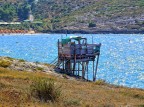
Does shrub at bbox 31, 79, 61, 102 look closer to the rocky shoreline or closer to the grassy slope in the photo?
the grassy slope

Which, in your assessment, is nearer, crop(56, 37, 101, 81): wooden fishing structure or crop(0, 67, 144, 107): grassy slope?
crop(0, 67, 144, 107): grassy slope

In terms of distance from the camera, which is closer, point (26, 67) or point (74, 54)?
point (26, 67)

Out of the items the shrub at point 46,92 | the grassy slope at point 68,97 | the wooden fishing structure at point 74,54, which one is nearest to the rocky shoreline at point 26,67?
the wooden fishing structure at point 74,54

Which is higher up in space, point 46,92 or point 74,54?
point 46,92

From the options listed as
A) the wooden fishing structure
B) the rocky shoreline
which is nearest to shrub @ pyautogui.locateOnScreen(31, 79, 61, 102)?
the rocky shoreline

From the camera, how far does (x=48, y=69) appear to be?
149 ft

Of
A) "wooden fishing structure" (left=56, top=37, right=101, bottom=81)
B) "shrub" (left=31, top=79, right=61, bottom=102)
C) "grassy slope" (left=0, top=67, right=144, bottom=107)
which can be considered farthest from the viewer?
"wooden fishing structure" (left=56, top=37, right=101, bottom=81)

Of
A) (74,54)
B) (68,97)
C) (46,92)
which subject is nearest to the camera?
(46,92)

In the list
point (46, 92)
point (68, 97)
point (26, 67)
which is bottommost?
point (26, 67)

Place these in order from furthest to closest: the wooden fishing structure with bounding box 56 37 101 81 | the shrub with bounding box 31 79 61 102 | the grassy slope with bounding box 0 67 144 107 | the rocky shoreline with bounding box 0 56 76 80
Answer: the wooden fishing structure with bounding box 56 37 101 81 < the rocky shoreline with bounding box 0 56 76 80 < the shrub with bounding box 31 79 61 102 < the grassy slope with bounding box 0 67 144 107

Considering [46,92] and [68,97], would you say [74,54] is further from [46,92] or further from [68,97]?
[46,92]

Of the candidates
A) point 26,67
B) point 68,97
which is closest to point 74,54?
point 26,67

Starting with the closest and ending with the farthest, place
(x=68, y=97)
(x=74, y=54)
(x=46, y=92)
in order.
Answer: (x=46, y=92), (x=68, y=97), (x=74, y=54)

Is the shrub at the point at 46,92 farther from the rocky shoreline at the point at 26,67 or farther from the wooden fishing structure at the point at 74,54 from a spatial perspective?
the wooden fishing structure at the point at 74,54
